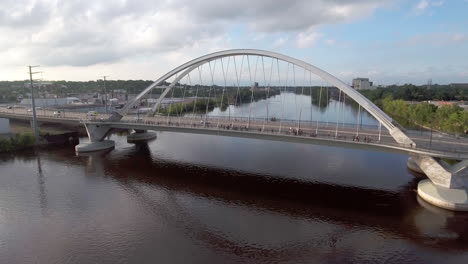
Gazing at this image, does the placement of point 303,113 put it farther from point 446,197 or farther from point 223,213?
point 223,213

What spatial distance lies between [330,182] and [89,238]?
19.2 metres

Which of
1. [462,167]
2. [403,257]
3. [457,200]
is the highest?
[462,167]

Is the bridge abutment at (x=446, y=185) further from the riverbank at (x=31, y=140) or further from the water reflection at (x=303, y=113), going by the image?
the riverbank at (x=31, y=140)

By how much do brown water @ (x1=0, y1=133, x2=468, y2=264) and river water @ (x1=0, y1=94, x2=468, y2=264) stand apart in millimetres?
78

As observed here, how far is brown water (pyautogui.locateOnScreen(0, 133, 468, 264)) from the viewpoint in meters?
16.5

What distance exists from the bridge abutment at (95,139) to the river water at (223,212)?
4.34 meters

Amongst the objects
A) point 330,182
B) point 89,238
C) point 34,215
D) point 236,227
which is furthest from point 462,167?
point 34,215

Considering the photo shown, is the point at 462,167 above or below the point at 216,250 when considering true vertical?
above

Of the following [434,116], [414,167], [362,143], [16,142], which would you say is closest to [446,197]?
[362,143]

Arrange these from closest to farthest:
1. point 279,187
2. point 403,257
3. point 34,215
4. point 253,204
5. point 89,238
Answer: point 403,257, point 89,238, point 34,215, point 253,204, point 279,187

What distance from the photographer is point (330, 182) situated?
2719 centimetres

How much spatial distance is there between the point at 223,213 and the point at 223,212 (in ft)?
0.52

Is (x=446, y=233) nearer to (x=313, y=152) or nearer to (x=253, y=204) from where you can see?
(x=253, y=204)

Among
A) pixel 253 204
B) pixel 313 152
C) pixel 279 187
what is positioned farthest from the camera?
pixel 313 152
